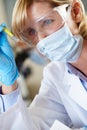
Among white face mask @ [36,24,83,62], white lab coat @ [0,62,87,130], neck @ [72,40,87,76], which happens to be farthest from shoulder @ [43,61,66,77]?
white face mask @ [36,24,83,62]

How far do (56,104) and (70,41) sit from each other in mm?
466

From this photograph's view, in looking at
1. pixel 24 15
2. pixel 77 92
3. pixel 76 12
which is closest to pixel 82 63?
pixel 77 92

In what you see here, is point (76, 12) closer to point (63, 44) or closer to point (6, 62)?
point (63, 44)

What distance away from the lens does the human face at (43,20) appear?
126 cm

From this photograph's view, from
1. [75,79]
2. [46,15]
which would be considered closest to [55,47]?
[46,15]

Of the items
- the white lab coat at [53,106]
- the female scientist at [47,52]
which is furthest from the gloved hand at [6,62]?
the white lab coat at [53,106]

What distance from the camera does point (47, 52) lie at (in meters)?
1.31

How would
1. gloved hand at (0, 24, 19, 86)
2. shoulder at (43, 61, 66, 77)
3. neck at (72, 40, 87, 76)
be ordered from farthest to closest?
shoulder at (43, 61, 66, 77) → neck at (72, 40, 87, 76) → gloved hand at (0, 24, 19, 86)

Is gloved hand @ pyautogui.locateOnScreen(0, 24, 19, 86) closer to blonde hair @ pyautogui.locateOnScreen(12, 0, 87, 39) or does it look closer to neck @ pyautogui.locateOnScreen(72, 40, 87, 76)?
blonde hair @ pyautogui.locateOnScreen(12, 0, 87, 39)

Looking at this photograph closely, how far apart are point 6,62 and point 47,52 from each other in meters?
0.21

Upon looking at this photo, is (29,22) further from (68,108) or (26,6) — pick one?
(68,108)

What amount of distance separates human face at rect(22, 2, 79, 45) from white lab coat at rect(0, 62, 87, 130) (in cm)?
32

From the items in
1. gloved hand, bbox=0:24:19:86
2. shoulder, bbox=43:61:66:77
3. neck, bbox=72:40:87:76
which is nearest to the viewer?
gloved hand, bbox=0:24:19:86

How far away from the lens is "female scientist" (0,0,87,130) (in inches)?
49.7
